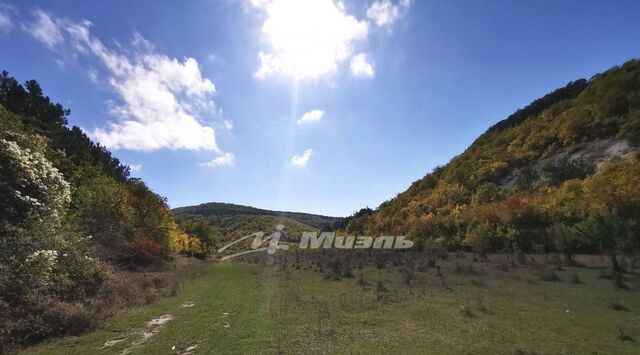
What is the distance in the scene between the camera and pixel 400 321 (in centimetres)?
1338

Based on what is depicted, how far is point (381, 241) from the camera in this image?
55.4 metres

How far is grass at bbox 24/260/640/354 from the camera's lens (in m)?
A: 10.5

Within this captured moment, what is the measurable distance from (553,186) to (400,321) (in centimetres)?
3808

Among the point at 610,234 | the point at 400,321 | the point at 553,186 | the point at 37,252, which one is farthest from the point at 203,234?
the point at 400,321

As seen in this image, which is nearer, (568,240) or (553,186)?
(568,240)

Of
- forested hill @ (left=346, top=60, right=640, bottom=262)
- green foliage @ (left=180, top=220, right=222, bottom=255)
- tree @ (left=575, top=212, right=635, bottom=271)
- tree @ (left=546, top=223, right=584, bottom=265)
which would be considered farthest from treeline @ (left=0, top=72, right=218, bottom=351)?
green foliage @ (left=180, top=220, right=222, bottom=255)

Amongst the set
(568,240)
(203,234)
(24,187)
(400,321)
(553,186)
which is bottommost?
(400,321)

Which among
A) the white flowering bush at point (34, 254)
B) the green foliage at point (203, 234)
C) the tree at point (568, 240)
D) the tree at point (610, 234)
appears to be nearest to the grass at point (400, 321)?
the white flowering bush at point (34, 254)

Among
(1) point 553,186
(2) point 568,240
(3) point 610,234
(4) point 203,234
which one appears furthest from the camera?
(4) point 203,234

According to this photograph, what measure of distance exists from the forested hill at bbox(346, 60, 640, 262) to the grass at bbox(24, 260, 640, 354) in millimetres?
10092

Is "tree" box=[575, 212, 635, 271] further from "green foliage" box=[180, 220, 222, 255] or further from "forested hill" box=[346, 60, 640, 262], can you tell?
"green foliage" box=[180, 220, 222, 255]

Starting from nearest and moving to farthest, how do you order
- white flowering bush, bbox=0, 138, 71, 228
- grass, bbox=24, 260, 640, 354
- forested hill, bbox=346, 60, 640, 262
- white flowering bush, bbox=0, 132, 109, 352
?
grass, bbox=24, 260, 640, 354 → white flowering bush, bbox=0, 132, 109, 352 → white flowering bush, bbox=0, 138, 71, 228 → forested hill, bbox=346, 60, 640, 262

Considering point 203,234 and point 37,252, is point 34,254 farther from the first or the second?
point 203,234

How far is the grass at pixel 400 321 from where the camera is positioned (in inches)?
413
